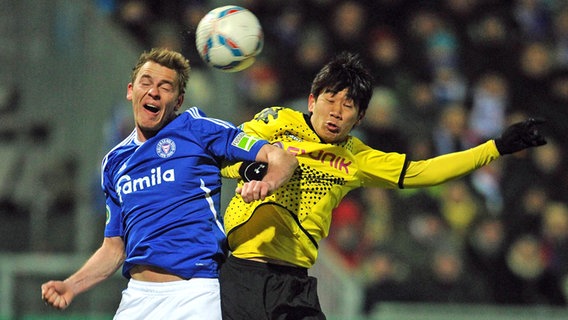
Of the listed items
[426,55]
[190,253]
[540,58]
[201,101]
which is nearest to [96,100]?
[201,101]

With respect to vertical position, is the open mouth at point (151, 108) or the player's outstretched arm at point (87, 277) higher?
the open mouth at point (151, 108)

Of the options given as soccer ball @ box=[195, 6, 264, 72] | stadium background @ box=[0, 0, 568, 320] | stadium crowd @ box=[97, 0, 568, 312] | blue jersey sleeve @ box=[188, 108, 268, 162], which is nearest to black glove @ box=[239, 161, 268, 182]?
blue jersey sleeve @ box=[188, 108, 268, 162]

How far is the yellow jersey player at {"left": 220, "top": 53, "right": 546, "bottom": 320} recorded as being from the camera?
16.8ft

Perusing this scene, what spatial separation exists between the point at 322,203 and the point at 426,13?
6603mm

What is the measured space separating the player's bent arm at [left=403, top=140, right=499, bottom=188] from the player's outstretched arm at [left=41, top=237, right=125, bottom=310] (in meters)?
1.50

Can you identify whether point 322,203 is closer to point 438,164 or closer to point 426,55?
point 438,164

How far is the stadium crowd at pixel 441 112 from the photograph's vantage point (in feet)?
33.4

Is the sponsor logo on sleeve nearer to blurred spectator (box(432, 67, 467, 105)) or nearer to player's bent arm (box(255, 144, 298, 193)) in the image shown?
player's bent arm (box(255, 144, 298, 193))

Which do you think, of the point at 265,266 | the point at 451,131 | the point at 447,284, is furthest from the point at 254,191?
the point at 451,131

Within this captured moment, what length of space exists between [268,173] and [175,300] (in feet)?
2.28

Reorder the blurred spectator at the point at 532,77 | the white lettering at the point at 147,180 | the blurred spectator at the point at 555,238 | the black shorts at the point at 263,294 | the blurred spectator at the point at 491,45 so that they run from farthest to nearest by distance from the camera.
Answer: the blurred spectator at the point at 491,45 < the blurred spectator at the point at 532,77 < the blurred spectator at the point at 555,238 < the black shorts at the point at 263,294 < the white lettering at the point at 147,180

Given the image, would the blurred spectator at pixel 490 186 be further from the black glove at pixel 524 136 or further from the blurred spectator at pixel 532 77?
the black glove at pixel 524 136

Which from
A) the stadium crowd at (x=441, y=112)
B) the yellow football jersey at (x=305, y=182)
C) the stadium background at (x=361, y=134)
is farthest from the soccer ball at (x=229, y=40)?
the stadium crowd at (x=441, y=112)

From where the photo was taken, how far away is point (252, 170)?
15.8ft
